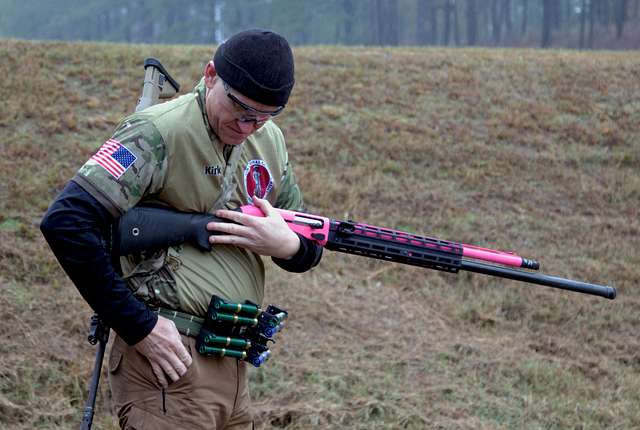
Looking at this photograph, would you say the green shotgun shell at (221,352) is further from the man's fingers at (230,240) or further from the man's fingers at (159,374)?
the man's fingers at (230,240)

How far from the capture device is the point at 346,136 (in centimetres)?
1002

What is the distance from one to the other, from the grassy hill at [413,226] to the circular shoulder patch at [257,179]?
2.34 metres

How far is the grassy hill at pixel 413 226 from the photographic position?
16.6 ft

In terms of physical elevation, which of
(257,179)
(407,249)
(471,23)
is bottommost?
(407,249)

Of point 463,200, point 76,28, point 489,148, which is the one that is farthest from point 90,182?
point 76,28

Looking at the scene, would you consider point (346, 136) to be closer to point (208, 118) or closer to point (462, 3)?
point (208, 118)

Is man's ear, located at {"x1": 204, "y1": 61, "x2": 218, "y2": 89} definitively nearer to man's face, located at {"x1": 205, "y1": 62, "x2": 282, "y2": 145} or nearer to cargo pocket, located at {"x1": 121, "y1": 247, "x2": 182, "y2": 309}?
Result: man's face, located at {"x1": 205, "y1": 62, "x2": 282, "y2": 145}

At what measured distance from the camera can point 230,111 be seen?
234cm

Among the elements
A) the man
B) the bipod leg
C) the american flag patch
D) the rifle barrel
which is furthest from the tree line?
the american flag patch

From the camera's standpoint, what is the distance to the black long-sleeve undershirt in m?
2.14

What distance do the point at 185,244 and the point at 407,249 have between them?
0.89 m

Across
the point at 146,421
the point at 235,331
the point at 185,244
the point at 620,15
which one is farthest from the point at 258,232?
the point at 620,15

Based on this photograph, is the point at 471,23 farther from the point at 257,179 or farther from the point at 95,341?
the point at 95,341

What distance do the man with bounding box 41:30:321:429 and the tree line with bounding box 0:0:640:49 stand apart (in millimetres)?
38787
